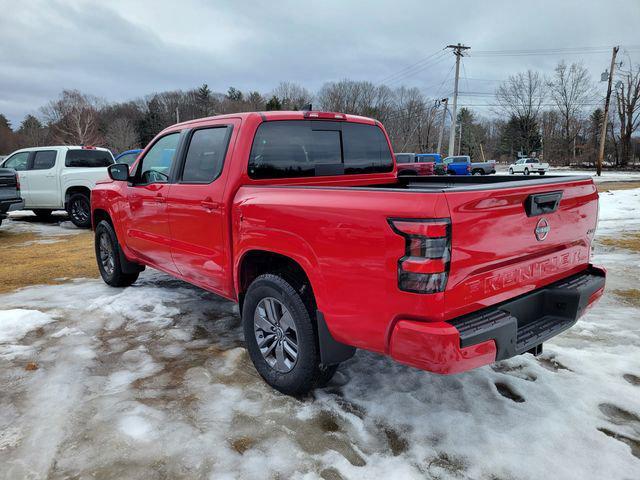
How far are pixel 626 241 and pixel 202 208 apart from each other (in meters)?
7.64

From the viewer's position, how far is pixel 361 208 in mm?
2295

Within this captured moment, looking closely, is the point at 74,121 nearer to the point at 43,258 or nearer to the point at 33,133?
the point at 33,133

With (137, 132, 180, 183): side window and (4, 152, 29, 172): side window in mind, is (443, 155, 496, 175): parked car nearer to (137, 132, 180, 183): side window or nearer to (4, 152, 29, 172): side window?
(4, 152, 29, 172): side window

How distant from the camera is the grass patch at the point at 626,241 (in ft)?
24.3

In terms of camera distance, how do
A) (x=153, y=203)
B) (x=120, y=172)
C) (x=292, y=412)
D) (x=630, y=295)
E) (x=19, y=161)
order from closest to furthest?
(x=292, y=412), (x=153, y=203), (x=120, y=172), (x=630, y=295), (x=19, y=161)

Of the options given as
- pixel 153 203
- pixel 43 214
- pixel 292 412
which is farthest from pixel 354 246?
pixel 43 214

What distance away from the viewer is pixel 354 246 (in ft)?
7.61

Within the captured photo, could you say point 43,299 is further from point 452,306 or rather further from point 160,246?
point 452,306

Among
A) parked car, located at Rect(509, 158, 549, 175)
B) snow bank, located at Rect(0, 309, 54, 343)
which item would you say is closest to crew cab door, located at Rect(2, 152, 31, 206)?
snow bank, located at Rect(0, 309, 54, 343)

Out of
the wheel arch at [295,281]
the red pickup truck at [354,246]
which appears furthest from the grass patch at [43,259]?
the wheel arch at [295,281]

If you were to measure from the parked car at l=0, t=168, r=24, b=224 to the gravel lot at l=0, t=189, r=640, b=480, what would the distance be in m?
6.32

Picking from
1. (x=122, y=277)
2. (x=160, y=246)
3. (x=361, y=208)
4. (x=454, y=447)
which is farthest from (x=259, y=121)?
(x=122, y=277)

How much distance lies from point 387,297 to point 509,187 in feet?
2.93

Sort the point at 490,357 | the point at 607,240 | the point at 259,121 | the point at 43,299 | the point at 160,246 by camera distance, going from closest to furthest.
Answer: the point at 490,357 < the point at 259,121 < the point at 160,246 < the point at 43,299 < the point at 607,240
